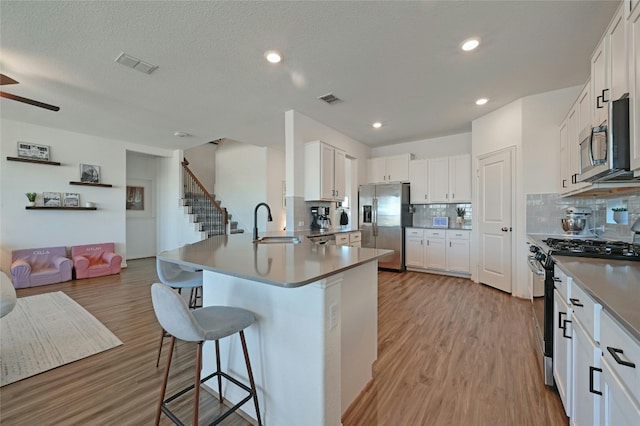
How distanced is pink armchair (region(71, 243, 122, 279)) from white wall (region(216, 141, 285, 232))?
2.87 metres

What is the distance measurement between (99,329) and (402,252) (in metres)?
4.82

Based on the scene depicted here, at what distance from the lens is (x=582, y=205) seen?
3.20m

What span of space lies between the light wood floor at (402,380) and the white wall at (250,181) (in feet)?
13.0

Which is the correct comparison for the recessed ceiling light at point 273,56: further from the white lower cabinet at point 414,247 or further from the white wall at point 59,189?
the white wall at point 59,189

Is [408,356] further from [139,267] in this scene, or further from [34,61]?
[139,267]

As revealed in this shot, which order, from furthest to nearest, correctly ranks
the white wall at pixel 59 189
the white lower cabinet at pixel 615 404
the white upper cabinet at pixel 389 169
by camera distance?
the white upper cabinet at pixel 389 169
the white wall at pixel 59 189
the white lower cabinet at pixel 615 404

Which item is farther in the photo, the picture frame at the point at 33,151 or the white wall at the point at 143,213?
the white wall at the point at 143,213

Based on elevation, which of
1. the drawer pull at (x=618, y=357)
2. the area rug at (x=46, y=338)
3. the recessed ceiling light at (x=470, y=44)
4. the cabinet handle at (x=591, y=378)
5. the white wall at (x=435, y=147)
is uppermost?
the recessed ceiling light at (x=470, y=44)

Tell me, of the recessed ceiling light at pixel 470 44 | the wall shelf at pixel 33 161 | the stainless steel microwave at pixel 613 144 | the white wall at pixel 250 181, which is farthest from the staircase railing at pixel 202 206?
the stainless steel microwave at pixel 613 144

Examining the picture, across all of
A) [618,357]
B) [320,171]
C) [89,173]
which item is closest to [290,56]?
[320,171]

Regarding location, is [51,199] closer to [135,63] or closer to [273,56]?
[135,63]

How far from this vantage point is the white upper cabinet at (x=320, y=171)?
417 centimetres

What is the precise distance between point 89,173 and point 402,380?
21.8 feet

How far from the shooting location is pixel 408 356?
2.19 metres
